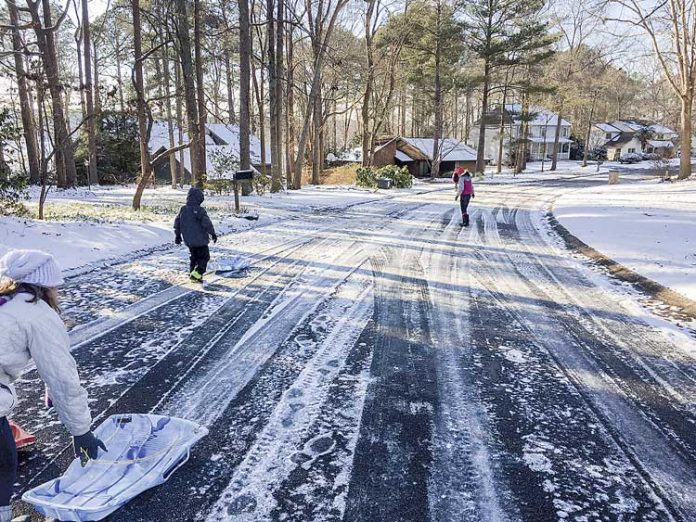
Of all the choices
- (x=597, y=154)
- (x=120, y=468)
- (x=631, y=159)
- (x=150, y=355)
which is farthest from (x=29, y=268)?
(x=597, y=154)

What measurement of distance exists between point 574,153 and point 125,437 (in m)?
76.1

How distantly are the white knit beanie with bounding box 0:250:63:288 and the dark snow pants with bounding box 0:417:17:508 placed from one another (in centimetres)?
71

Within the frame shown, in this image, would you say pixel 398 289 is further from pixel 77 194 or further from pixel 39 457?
pixel 77 194

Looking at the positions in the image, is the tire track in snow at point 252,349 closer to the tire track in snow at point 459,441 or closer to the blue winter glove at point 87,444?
the blue winter glove at point 87,444

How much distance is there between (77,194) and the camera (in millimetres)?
20688

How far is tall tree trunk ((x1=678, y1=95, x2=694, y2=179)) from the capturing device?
22.7m

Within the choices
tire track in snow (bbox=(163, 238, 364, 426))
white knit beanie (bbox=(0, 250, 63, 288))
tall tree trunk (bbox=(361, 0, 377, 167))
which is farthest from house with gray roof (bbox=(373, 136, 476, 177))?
white knit beanie (bbox=(0, 250, 63, 288))

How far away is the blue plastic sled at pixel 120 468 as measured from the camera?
2.52 meters

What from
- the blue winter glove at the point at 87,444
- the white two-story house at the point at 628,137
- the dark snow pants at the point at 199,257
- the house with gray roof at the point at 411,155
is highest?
the white two-story house at the point at 628,137

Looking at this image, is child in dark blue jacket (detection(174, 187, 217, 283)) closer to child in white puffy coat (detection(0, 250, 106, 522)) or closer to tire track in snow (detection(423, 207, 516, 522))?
tire track in snow (detection(423, 207, 516, 522))

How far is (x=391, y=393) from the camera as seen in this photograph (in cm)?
392

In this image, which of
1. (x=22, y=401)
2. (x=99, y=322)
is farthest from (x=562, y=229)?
(x=22, y=401)

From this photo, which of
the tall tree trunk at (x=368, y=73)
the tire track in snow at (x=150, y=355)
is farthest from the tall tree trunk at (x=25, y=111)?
the tall tree trunk at (x=368, y=73)

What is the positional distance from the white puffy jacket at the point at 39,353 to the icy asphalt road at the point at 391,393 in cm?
76
